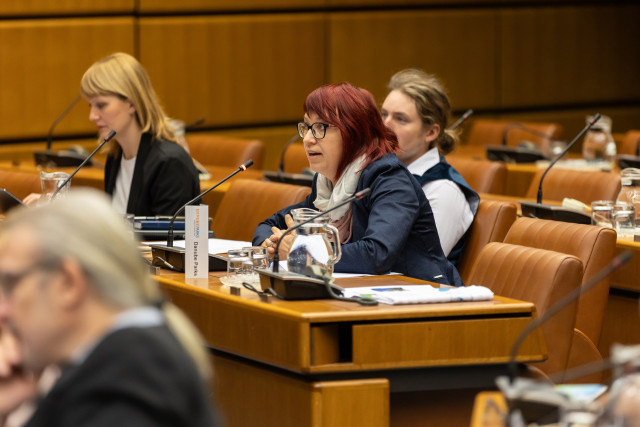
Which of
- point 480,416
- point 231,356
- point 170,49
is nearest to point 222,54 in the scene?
point 170,49

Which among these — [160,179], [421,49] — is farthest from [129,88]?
[421,49]

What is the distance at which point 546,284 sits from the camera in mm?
3039

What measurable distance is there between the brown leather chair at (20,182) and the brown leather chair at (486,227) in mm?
2147

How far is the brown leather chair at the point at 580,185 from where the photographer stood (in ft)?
15.5

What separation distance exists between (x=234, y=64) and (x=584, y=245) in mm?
5024

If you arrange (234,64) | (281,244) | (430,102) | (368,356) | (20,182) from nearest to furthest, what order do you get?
(368,356) → (281,244) → (430,102) → (20,182) → (234,64)

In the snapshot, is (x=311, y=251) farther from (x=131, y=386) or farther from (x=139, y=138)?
(x=139, y=138)

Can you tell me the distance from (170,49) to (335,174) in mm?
4444

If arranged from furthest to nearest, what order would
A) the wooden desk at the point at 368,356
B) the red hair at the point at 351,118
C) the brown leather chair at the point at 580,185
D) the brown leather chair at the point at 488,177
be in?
the brown leather chair at the point at 488,177 < the brown leather chair at the point at 580,185 < the red hair at the point at 351,118 < the wooden desk at the point at 368,356

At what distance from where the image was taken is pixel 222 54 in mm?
7969

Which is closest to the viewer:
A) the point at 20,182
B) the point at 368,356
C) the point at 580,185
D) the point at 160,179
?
the point at 368,356

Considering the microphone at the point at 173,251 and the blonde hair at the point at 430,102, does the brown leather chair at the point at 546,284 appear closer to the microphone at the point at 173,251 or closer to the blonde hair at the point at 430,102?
the microphone at the point at 173,251

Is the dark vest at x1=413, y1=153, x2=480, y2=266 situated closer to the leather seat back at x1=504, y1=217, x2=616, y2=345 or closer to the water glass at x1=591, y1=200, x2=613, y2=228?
the leather seat back at x1=504, y1=217, x2=616, y2=345

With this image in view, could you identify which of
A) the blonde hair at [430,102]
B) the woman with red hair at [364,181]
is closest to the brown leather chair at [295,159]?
the blonde hair at [430,102]
